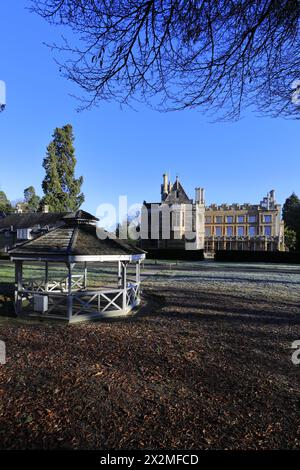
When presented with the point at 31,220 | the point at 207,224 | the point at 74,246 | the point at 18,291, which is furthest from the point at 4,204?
the point at 74,246

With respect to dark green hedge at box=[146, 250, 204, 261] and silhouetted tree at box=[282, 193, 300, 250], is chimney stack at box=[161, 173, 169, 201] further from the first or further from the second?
silhouetted tree at box=[282, 193, 300, 250]

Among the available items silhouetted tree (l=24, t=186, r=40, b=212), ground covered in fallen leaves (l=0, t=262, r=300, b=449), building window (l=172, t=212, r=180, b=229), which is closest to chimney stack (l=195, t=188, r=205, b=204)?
building window (l=172, t=212, r=180, b=229)

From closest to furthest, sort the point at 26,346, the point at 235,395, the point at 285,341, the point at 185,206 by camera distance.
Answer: the point at 235,395 < the point at 26,346 < the point at 285,341 < the point at 185,206

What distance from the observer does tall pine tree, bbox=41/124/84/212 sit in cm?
4747

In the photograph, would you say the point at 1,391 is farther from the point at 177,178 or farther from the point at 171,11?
the point at 177,178

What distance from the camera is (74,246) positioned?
35.9ft

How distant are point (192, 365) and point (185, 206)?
49472mm

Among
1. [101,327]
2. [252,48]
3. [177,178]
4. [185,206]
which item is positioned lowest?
[101,327]

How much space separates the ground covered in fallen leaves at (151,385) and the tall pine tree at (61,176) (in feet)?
132

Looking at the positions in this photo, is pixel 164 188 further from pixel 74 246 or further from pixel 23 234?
pixel 74 246

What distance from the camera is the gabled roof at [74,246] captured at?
1074 cm
